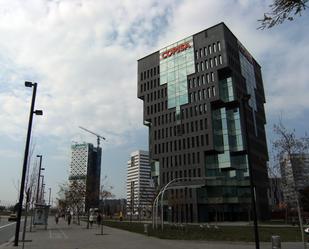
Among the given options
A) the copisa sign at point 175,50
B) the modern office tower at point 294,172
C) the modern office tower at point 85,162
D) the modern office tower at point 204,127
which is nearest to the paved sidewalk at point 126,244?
the modern office tower at point 294,172

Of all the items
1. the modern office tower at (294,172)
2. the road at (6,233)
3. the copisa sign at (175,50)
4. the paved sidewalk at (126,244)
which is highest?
the copisa sign at (175,50)

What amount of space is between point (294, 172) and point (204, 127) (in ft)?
223

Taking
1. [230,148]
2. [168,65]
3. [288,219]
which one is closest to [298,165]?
[288,219]

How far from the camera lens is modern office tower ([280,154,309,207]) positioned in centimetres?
1822

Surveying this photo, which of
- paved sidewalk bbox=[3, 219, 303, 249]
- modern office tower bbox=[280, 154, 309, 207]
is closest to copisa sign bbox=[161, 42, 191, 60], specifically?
paved sidewalk bbox=[3, 219, 303, 249]

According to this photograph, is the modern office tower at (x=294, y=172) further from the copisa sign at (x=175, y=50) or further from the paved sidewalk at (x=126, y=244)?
the copisa sign at (x=175, y=50)

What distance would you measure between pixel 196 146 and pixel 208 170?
21.7ft

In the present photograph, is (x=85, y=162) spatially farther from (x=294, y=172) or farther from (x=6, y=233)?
(x=294, y=172)

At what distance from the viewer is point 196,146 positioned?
8675 cm

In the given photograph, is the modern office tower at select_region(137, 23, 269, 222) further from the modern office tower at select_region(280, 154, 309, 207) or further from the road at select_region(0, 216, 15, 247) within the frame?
the modern office tower at select_region(280, 154, 309, 207)

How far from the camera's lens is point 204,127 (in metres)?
85.9

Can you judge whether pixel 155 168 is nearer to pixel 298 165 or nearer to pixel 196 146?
pixel 196 146

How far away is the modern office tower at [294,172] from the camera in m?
18.2

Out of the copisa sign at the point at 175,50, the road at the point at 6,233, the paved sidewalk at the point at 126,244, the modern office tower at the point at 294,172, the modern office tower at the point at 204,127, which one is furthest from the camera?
the copisa sign at the point at 175,50
